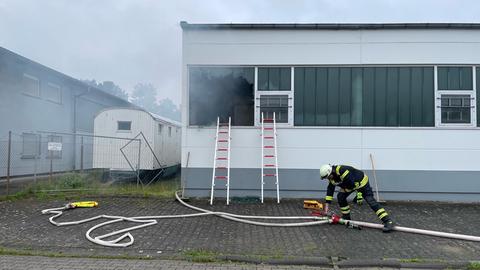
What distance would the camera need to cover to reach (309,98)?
10438 mm

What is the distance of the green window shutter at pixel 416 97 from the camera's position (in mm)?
10328

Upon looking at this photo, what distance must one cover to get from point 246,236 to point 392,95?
5.93 m

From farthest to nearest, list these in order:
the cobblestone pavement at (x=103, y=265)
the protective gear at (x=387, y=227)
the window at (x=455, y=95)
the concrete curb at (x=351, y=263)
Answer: the window at (x=455, y=95)
the protective gear at (x=387, y=227)
the concrete curb at (x=351, y=263)
the cobblestone pavement at (x=103, y=265)

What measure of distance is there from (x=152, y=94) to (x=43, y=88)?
58827 millimetres

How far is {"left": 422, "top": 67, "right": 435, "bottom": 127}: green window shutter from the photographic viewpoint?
10.3m

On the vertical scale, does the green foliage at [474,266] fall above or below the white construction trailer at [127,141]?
below

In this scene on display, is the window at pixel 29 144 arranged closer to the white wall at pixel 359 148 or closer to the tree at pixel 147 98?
the white wall at pixel 359 148

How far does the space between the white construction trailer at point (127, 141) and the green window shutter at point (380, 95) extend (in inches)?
301

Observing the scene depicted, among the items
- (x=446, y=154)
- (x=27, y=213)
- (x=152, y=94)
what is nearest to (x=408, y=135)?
(x=446, y=154)

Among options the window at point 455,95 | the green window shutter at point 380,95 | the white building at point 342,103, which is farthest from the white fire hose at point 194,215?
the window at point 455,95

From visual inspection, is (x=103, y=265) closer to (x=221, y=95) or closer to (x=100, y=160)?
(x=221, y=95)

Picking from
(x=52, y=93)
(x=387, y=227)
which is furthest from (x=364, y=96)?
(x=52, y=93)

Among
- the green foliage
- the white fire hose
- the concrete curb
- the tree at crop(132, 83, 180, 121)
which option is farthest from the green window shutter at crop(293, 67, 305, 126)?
the tree at crop(132, 83, 180, 121)

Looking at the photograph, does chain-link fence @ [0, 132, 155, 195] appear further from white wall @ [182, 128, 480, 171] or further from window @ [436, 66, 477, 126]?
window @ [436, 66, 477, 126]
